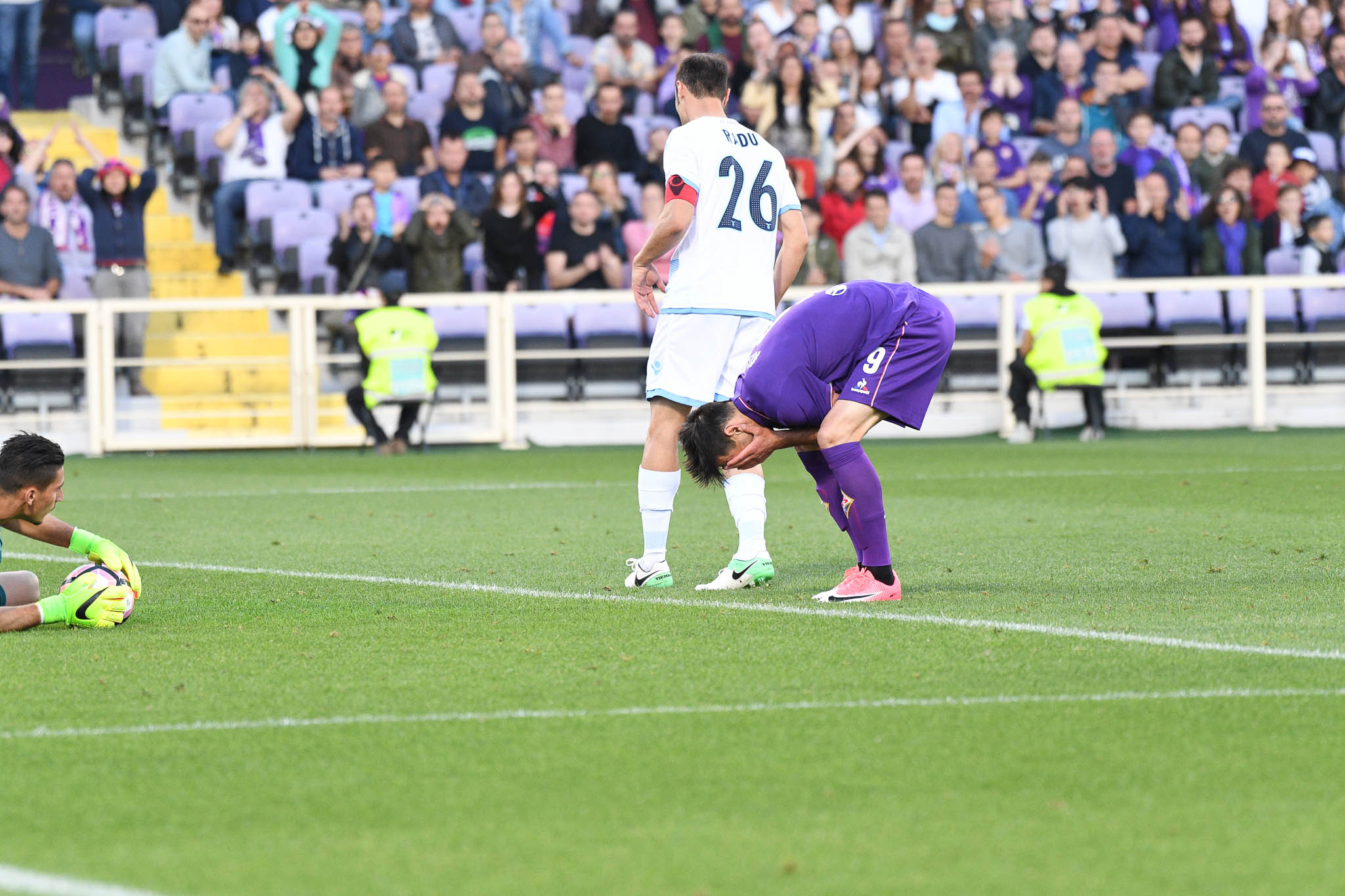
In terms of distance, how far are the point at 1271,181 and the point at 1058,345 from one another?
3751mm

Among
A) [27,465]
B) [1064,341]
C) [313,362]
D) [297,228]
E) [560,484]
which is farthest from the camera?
[297,228]

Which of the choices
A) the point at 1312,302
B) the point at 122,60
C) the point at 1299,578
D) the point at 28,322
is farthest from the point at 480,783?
the point at 122,60

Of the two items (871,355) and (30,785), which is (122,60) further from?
(30,785)

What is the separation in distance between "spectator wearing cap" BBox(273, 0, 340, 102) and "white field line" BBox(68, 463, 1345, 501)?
22.9ft

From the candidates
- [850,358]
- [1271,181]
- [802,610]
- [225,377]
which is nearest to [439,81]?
[225,377]

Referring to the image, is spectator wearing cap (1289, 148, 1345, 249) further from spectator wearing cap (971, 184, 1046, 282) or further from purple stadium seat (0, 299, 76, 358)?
purple stadium seat (0, 299, 76, 358)

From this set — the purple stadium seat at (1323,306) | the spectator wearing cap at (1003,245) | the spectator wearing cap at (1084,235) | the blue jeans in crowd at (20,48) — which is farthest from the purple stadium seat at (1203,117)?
the blue jeans in crowd at (20,48)

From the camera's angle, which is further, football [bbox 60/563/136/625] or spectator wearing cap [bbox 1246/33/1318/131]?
spectator wearing cap [bbox 1246/33/1318/131]

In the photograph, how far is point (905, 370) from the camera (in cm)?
645

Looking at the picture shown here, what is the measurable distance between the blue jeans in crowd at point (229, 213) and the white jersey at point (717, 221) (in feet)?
38.8

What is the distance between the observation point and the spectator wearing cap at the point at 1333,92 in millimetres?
21141

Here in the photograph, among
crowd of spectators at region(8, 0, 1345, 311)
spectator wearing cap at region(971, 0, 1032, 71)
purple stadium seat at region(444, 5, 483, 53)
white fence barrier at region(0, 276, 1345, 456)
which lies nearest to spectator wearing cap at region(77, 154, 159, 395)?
crowd of spectators at region(8, 0, 1345, 311)

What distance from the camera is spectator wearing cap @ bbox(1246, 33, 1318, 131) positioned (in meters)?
21.3

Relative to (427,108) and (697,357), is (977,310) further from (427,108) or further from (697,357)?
(697,357)
